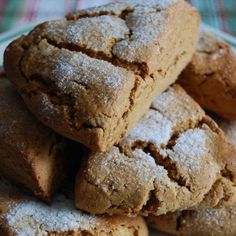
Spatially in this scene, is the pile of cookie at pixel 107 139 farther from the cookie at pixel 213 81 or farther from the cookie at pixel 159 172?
the cookie at pixel 213 81

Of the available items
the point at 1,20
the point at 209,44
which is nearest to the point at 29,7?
the point at 1,20

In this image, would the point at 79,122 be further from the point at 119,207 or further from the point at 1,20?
the point at 1,20

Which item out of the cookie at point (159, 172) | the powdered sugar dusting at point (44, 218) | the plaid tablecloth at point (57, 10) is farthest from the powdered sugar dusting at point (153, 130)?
the plaid tablecloth at point (57, 10)

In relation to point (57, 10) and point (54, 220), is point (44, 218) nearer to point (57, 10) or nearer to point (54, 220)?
point (54, 220)

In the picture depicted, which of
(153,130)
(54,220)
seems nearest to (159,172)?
(153,130)

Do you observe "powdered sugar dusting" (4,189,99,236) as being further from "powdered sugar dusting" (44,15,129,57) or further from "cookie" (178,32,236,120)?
"cookie" (178,32,236,120)

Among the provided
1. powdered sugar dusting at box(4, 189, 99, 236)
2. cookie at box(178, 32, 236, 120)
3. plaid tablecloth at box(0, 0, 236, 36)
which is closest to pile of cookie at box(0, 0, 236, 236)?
powdered sugar dusting at box(4, 189, 99, 236)

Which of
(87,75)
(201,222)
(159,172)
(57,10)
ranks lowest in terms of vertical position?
(57,10)
